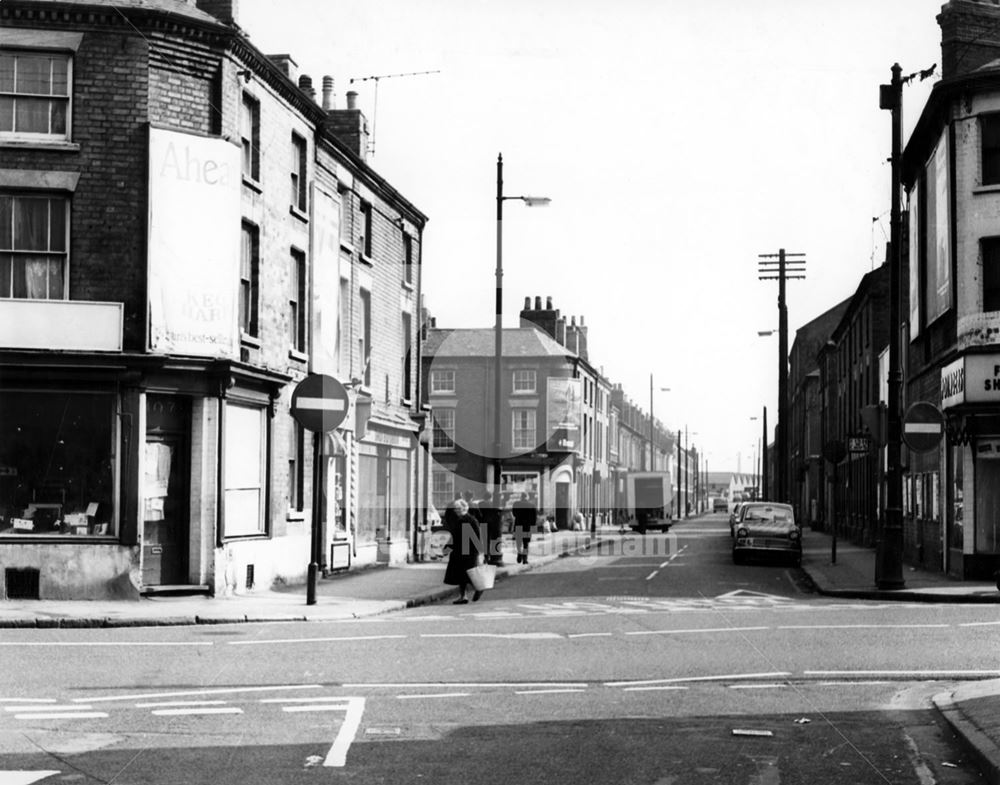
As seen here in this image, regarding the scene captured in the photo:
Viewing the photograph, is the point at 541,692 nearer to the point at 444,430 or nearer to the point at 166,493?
the point at 166,493

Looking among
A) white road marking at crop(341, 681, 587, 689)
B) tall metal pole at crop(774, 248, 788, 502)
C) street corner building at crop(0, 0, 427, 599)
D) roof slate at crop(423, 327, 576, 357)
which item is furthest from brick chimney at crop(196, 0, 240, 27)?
roof slate at crop(423, 327, 576, 357)

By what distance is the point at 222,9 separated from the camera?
23.2 m

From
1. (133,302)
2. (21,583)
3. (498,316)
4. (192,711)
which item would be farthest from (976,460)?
(192,711)

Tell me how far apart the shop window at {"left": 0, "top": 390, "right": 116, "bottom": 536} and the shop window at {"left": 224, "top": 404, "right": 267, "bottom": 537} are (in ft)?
7.27

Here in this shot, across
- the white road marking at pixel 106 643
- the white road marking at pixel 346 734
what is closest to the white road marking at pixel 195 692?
the white road marking at pixel 346 734

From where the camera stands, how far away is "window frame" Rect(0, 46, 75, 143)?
21219mm

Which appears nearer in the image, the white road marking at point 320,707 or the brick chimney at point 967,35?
the white road marking at point 320,707

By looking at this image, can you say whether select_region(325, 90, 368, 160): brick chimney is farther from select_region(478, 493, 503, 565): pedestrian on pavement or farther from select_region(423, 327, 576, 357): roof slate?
select_region(423, 327, 576, 357): roof slate

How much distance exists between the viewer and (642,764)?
847 cm

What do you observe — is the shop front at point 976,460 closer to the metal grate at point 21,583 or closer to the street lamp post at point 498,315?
the street lamp post at point 498,315

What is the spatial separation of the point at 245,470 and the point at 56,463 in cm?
356

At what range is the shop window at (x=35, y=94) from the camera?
69.8ft

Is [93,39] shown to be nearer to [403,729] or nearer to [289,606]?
[289,606]

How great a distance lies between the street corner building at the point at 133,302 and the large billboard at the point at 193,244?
32 millimetres
